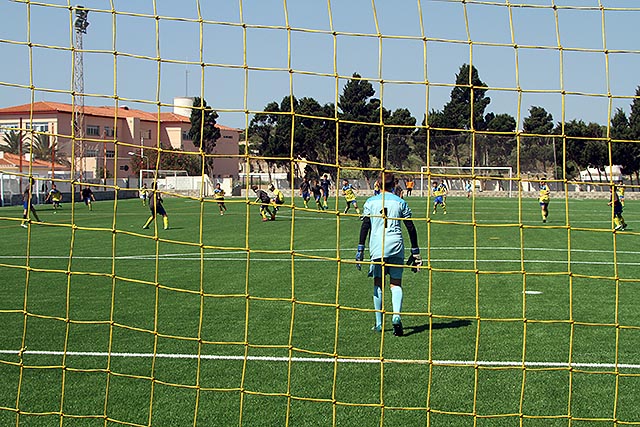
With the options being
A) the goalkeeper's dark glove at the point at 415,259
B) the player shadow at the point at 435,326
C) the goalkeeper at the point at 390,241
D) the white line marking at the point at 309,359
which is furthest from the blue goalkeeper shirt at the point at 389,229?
the white line marking at the point at 309,359

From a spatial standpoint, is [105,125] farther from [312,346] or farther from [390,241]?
[312,346]

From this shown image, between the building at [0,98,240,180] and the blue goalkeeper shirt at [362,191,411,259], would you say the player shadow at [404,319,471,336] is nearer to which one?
the blue goalkeeper shirt at [362,191,411,259]

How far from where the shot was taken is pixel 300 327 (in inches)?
415

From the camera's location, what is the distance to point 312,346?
941cm

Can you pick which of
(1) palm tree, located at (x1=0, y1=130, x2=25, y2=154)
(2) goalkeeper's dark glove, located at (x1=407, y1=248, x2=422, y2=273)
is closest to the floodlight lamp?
(1) palm tree, located at (x1=0, y1=130, x2=25, y2=154)

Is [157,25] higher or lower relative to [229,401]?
higher

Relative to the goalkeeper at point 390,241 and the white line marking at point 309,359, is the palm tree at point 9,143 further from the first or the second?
the goalkeeper at point 390,241

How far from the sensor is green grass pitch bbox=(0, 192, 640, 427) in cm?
664

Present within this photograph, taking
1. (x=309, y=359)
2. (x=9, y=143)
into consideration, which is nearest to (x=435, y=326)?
(x=309, y=359)

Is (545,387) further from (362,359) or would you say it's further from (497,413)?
(362,359)

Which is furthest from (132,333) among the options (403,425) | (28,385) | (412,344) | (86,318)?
(403,425)

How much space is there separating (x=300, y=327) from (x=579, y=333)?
133 inches

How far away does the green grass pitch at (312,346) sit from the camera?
21.8ft

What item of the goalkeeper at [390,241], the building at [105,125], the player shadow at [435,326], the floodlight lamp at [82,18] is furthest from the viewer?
the player shadow at [435,326]
